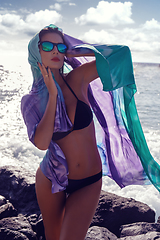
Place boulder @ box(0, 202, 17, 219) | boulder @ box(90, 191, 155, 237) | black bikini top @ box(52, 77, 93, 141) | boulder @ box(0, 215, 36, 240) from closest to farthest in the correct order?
black bikini top @ box(52, 77, 93, 141) < boulder @ box(0, 215, 36, 240) < boulder @ box(0, 202, 17, 219) < boulder @ box(90, 191, 155, 237)

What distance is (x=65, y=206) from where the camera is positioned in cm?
205

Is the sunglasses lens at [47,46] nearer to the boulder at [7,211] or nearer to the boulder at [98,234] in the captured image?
the boulder at [98,234]

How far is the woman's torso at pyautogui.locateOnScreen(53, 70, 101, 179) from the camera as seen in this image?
6.67 ft

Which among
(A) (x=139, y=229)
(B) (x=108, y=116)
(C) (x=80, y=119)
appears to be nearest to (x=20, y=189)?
(A) (x=139, y=229)

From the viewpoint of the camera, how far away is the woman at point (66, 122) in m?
1.90

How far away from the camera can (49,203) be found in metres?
2.12

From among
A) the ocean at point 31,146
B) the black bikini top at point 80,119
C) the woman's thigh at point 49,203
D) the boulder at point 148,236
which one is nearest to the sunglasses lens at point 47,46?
the black bikini top at point 80,119

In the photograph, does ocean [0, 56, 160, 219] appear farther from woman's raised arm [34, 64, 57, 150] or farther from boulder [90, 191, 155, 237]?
woman's raised arm [34, 64, 57, 150]

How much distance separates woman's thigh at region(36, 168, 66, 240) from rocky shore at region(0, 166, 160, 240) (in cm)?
91

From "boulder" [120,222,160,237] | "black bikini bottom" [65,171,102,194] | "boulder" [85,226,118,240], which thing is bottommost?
"boulder" [120,222,160,237]

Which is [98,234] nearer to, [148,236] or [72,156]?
[148,236]

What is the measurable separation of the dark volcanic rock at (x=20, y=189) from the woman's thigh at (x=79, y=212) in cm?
189

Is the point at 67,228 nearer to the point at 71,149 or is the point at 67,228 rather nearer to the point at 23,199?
the point at 71,149

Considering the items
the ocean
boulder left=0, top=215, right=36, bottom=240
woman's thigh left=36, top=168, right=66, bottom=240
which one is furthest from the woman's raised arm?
the ocean
